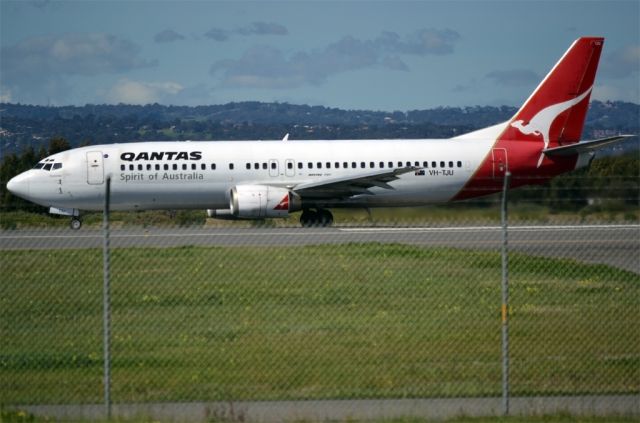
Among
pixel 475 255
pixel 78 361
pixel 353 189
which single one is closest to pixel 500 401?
pixel 78 361

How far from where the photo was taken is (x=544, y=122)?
35500 millimetres

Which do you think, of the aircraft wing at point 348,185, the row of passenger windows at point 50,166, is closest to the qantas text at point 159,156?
the row of passenger windows at point 50,166

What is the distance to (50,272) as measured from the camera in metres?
17.4

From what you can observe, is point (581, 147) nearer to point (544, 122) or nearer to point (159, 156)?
point (544, 122)

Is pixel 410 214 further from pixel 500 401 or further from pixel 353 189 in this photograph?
pixel 353 189

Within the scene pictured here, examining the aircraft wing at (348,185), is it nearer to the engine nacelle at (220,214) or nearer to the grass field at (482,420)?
the engine nacelle at (220,214)

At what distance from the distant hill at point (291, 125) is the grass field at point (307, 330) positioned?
99073mm

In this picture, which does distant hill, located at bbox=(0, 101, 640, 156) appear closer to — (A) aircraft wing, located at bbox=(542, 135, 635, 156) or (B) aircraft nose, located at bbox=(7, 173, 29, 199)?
(A) aircraft wing, located at bbox=(542, 135, 635, 156)

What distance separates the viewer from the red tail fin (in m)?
35.3

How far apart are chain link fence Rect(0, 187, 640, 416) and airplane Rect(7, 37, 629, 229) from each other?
13702 mm

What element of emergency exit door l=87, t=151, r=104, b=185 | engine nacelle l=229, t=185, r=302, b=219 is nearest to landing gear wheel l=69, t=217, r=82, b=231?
emergency exit door l=87, t=151, r=104, b=185

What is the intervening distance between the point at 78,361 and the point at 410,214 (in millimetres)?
4723

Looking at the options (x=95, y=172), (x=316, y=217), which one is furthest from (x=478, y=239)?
(x=95, y=172)

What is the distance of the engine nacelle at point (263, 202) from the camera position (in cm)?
3197
